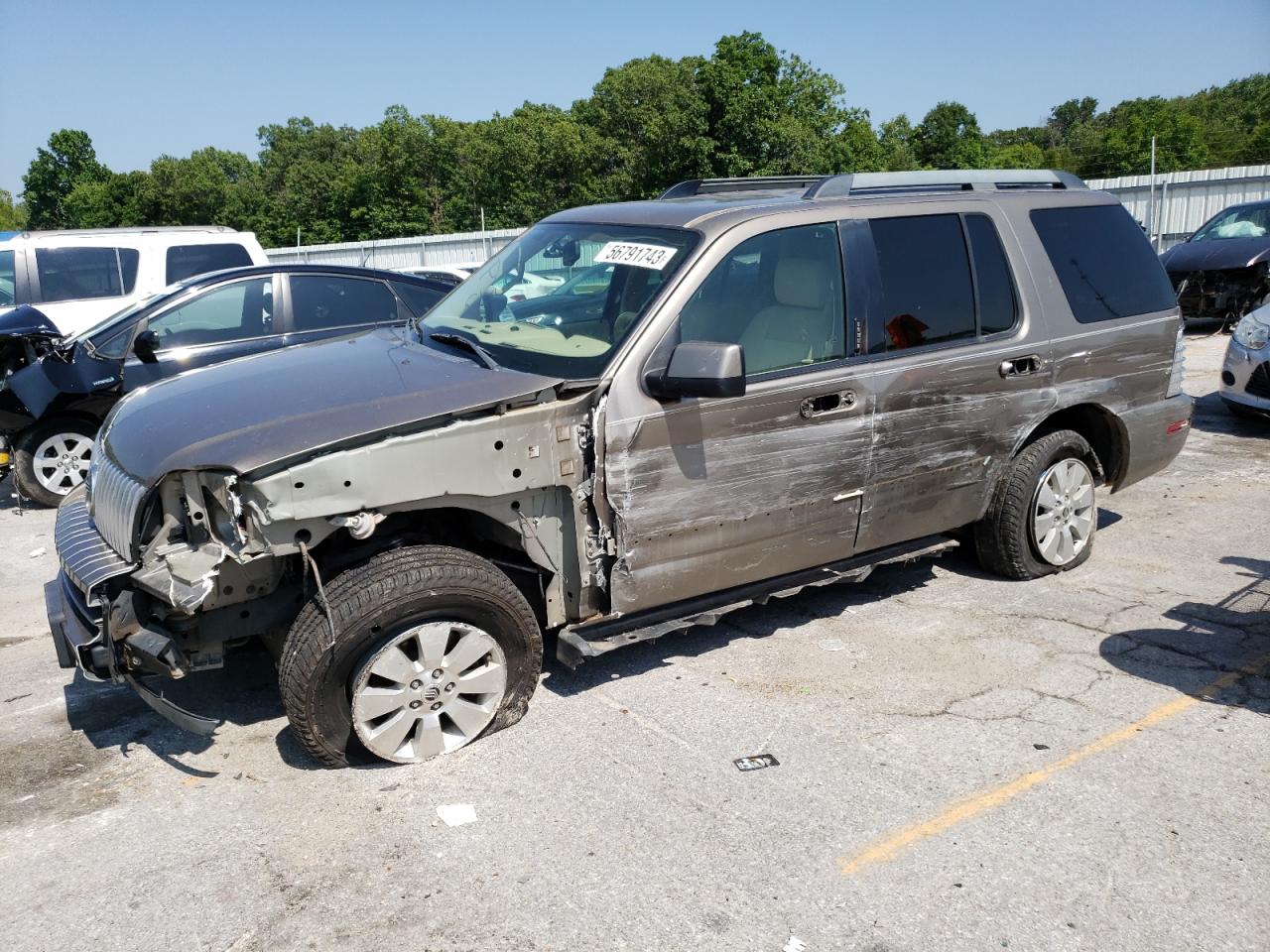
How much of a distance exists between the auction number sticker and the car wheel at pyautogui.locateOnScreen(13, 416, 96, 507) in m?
5.25

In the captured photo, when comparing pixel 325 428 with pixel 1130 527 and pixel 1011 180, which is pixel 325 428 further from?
pixel 1130 527

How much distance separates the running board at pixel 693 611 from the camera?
158 inches

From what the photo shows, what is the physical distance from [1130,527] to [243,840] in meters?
5.56

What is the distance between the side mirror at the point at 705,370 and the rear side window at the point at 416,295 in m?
4.81

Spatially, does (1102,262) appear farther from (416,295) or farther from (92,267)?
(92,267)

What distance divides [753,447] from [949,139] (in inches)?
2708

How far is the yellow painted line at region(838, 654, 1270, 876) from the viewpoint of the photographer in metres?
3.23

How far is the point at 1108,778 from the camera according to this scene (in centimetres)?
365

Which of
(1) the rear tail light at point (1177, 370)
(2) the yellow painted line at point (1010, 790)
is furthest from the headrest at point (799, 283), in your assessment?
(1) the rear tail light at point (1177, 370)

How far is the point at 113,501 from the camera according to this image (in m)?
Answer: 3.70

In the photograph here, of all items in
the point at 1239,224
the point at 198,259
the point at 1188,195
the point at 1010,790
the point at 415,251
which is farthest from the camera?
the point at 415,251

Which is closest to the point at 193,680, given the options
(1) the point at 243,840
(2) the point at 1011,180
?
(1) the point at 243,840

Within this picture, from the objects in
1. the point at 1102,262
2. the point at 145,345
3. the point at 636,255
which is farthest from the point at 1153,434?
the point at 145,345

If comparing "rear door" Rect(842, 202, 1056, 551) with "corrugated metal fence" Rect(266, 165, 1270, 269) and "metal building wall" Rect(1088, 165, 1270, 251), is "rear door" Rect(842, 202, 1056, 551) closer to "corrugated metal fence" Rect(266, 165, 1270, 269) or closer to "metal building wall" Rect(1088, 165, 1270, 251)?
"corrugated metal fence" Rect(266, 165, 1270, 269)
